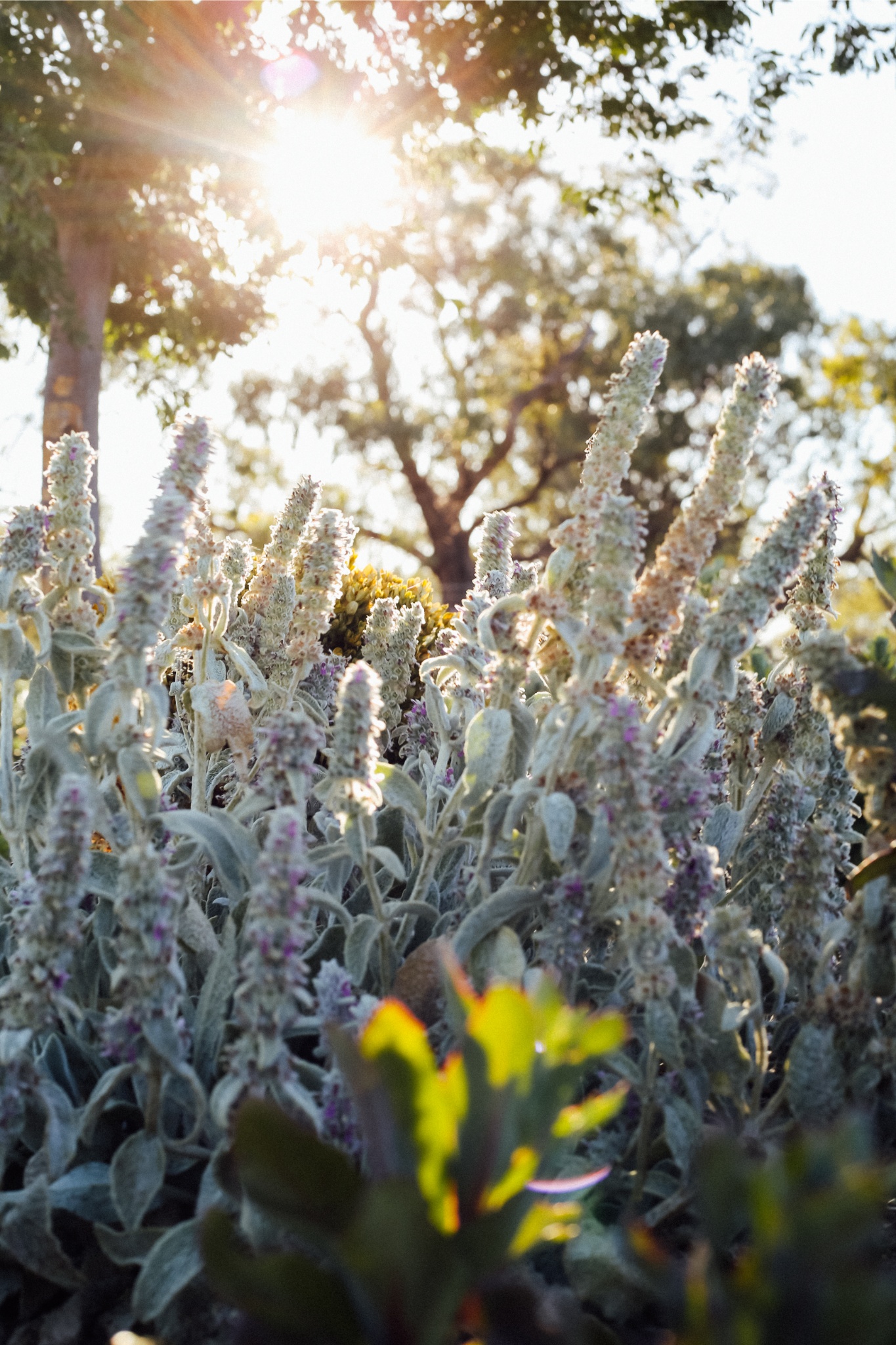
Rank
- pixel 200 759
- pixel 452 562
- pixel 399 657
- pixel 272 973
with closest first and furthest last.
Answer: pixel 272 973 < pixel 200 759 < pixel 399 657 < pixel 452 562

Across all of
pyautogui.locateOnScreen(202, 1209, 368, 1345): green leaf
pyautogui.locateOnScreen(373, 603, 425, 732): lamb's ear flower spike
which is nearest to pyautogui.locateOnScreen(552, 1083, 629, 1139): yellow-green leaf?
pyautogui.locateOnScreen(202, 1209, 368, 1345): green leaf

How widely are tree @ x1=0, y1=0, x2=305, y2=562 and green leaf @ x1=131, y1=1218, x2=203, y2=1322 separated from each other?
10801 mm

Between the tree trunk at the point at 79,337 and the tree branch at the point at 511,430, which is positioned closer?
the tree trunk at the point at 79,337

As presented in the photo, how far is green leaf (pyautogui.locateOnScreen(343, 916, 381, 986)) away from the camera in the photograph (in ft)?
4.81

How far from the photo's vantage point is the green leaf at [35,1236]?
1.17 meters

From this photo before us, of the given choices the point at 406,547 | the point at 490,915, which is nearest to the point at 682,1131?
the point at 490,915

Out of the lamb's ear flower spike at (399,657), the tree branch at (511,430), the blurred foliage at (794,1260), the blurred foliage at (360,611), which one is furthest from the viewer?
the tree branch at (511,430)

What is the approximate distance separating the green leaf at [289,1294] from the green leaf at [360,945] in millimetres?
603

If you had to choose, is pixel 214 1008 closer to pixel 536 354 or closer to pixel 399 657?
pixel 399 657

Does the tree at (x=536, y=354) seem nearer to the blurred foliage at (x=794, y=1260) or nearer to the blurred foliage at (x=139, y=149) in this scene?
the blurred foliage at (x=139, y=149)

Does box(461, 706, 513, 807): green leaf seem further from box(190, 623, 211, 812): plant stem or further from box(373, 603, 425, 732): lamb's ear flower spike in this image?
box(373, 603, 425, 732): lamb's ear flower spike

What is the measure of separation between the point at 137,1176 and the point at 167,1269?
141mm

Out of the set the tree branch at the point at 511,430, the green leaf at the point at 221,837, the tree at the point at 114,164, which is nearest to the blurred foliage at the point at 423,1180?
the green leaf at the point at 221,837

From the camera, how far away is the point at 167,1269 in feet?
3.71
